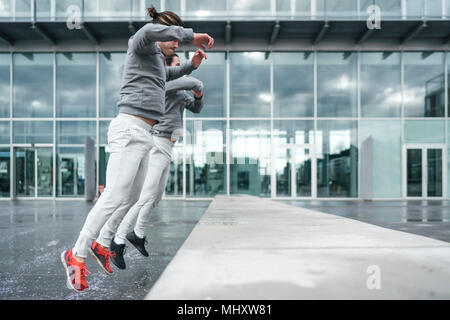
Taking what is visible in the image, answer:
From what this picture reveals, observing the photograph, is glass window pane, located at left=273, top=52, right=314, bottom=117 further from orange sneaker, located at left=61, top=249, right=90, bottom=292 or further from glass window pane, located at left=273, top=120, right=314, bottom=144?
orange sneaker, located at left=61, top=249, right=90, bottom=292

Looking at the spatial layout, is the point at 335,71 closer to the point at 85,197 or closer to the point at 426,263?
the point at 85,197

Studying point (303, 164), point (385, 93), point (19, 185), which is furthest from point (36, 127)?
point (385, 93)

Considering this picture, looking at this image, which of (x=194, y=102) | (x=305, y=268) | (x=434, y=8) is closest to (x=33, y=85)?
(x=194, y=102)

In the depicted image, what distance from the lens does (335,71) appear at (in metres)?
14.2

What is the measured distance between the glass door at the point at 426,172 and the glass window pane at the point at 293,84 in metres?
4.78

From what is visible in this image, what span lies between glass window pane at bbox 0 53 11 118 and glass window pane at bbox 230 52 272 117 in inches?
376

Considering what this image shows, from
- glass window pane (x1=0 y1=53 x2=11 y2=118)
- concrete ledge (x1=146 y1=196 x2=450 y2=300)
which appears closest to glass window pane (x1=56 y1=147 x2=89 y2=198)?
glass window pane (x1=0 y1=53 x2=11 y2=118)

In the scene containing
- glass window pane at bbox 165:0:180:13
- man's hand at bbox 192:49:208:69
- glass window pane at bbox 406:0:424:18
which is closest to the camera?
man's hand at bbox 192:49:208:69

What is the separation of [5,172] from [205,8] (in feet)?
35.6

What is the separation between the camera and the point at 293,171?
14.0 meters

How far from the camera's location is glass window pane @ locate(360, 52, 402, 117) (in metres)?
14.0

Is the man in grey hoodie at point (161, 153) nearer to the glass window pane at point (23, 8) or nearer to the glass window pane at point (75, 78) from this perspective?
the glass window pane at point (75, 78)

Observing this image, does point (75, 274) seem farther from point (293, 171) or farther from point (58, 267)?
point (293, 171)

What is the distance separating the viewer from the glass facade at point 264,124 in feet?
45.5
